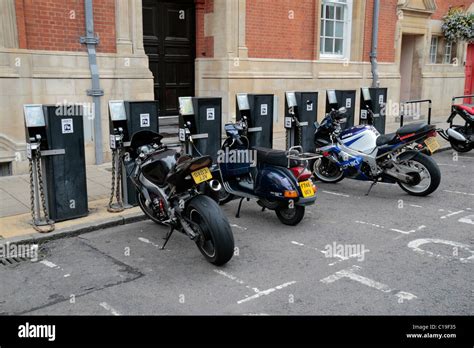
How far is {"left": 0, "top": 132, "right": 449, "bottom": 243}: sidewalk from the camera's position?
549cm

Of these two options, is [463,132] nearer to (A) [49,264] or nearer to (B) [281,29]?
(B) [281,29]

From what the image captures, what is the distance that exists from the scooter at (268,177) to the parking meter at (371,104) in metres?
3.94

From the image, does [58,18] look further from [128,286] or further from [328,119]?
[128,286]

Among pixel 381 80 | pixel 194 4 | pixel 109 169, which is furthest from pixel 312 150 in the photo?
pixel 381 80

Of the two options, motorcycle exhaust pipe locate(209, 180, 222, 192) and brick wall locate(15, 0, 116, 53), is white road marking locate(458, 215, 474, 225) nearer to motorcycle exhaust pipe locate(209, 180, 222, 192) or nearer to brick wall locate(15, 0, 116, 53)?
motorcycle exhaust pipe locate(209, 180, 222, 192)

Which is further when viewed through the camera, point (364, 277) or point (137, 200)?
point (137, 200)

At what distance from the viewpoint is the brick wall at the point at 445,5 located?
1695 cm

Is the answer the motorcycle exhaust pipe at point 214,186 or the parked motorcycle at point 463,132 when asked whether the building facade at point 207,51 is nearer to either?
the parked motorcycle at point 463,132

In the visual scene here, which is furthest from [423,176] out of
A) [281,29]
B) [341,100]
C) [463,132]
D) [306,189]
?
[281,29]

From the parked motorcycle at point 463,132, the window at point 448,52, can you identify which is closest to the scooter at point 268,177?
the parked motorcycle at point 463,132

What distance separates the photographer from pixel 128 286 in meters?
4.35

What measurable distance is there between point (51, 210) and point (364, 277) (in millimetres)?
3648

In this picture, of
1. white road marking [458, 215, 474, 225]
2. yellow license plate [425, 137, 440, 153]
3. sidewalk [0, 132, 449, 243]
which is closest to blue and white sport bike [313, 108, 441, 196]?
yellow license plate [425, 137, 440, 153]

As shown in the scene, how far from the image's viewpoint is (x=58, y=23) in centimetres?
838
